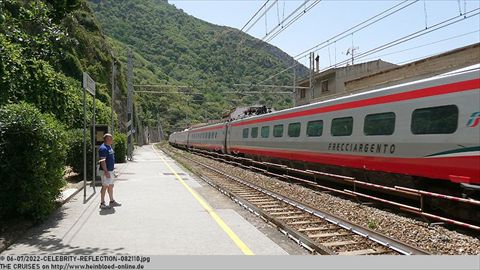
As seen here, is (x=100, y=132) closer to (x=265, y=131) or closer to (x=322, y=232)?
(x=265, y=131)

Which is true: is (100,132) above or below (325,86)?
below

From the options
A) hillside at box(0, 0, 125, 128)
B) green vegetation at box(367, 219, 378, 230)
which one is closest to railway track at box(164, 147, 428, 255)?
green vegetation at box(367, 219, 378, 230)

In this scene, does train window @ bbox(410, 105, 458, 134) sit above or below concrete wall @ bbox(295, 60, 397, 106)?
below

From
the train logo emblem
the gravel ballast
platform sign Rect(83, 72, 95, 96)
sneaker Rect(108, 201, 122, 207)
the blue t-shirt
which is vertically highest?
platform sign Rect(83, 72, 95, 96)

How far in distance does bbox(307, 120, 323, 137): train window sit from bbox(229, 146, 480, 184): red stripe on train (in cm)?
67

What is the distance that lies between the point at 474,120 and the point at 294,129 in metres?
9.13

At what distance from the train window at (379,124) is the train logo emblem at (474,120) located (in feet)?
7.84

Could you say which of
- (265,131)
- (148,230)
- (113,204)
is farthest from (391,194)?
(265,131)

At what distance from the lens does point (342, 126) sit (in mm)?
13305

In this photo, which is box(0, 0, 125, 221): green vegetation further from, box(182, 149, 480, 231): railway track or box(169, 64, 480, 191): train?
box(169, 64, 480, 191): train

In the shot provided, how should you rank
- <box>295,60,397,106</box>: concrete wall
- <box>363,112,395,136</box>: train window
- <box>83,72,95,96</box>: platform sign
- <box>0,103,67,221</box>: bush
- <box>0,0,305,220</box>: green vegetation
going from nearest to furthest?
<box>0,103,67,221</box>: bush < <box>0,0,305,220</box>: green vegetation < <box>83,72,95,96</box>: platform sign < <box>363,112,395,136</box>: train window < <box>295,60,397,106</box>: concrete wall

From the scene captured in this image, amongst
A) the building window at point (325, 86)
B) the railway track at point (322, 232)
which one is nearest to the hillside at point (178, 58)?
the building window at point (325, 86)

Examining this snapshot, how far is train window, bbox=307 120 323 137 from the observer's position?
48.6 ft

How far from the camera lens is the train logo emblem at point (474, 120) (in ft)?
27.3
